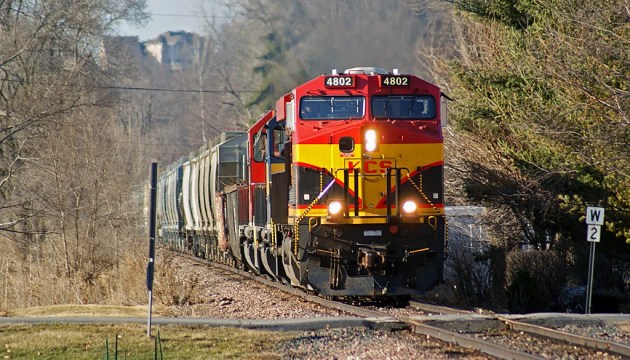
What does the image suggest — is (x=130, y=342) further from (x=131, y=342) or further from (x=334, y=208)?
(x=334, y=208)

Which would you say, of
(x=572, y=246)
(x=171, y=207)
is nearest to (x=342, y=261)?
(x=572, y=246)

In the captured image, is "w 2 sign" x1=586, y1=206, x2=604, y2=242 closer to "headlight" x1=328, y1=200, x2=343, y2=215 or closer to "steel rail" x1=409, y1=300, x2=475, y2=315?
"steel rail" x1=409, y1=300, x2=475, y2=315

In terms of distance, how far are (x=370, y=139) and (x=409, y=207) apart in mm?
1343

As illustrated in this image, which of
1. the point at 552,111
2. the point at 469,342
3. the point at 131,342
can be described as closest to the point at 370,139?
the point at 469,342

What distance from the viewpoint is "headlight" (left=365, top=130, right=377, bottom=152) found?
15.3 meters

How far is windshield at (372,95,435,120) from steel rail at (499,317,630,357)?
4.09 meters

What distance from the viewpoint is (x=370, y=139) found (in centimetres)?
1530

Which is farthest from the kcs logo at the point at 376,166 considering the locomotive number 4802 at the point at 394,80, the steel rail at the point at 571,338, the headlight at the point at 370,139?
the steel rail at the point at 571,338

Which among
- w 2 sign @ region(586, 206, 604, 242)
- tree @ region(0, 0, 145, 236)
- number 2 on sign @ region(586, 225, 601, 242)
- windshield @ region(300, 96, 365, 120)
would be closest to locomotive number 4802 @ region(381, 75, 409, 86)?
windshield @ region(300, 96, 365, 120)

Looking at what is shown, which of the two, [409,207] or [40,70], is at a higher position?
[40,70]

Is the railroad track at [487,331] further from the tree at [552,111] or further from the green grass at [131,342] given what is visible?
the tree at [552,111]

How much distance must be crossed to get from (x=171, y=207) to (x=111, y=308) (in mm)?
26402

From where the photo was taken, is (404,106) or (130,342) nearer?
(130,342)

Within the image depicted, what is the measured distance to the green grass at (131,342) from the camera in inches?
433
